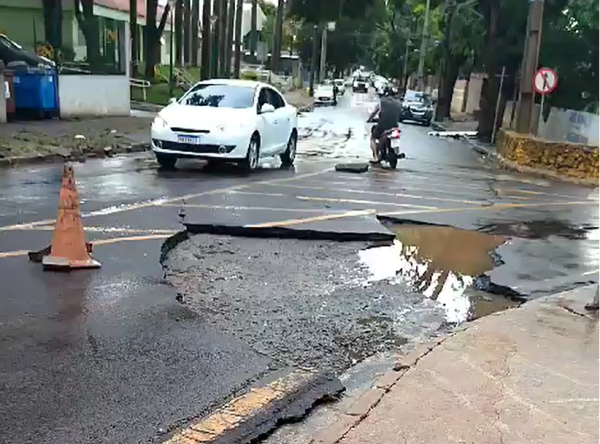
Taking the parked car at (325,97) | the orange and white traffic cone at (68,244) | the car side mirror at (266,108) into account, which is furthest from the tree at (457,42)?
the orange and white traffic cone at (68,244)

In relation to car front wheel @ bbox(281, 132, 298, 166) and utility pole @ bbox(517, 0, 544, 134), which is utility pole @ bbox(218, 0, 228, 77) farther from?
car front wheel @ bbox(281, 132, 298, 166)

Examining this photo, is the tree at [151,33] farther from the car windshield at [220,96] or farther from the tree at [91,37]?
the car windshield at [220,96]

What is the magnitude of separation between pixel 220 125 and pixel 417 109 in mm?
31173

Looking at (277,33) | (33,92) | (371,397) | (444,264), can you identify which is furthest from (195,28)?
(371,397)

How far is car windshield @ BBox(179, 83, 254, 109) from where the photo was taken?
15305 millimetres

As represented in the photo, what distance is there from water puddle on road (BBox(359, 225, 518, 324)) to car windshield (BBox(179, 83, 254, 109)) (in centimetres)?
603

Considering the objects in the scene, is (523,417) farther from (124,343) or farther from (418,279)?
(418,279)

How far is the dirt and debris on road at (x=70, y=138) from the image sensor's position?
16.0 meters

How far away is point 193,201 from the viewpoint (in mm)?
11086

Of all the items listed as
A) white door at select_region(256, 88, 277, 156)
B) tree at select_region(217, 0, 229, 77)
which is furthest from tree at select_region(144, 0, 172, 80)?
white door at select_region(256, 88, 277, 156)

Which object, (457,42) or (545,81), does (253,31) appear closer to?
(457,42)

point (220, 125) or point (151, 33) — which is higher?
point (151, 33)

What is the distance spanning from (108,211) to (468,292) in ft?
15.4

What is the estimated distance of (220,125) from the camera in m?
14.3
